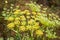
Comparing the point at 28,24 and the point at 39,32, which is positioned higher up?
the point at 28,24

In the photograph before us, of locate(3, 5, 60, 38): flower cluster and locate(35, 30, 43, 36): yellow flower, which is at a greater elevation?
locate(3, 5, 60, 38): flower cluster

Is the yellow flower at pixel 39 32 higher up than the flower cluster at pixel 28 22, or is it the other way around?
the flower cluster at pixel 28 22

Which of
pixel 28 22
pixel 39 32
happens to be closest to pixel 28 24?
pixel 28 22

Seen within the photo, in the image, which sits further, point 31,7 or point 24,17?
point 31,7

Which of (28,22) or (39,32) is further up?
(28,22)

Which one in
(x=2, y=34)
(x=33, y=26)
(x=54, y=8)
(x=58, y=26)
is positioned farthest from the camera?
(x=54, y=8)

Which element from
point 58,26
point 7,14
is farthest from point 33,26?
point 58,26

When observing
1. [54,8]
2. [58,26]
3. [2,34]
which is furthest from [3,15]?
[54,8]

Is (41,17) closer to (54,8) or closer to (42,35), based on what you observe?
(42,35)

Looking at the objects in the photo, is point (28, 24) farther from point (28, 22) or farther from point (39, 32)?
point (39, 32)

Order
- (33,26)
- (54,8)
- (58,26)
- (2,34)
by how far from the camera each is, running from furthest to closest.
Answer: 1. (54,8)
2. (58,26)
3. (2,34)
4. (33,26)

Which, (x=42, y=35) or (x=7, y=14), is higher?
(x=7, y=14)
